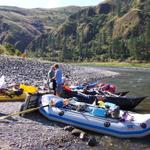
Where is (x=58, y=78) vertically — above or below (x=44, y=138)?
above

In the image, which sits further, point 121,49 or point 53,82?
point 121,49

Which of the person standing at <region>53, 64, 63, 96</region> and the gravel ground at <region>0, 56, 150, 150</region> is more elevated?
the person standing at <region>53, 64, 63, 96</region>

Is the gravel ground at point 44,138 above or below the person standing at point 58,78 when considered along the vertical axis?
Answer: below

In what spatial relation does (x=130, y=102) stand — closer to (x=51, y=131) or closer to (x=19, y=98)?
(x=19, y=98)

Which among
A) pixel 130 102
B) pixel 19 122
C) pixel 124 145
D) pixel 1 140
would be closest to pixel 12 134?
pixel 1 140

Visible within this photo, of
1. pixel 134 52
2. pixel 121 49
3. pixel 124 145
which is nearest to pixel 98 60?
pixel 121 49

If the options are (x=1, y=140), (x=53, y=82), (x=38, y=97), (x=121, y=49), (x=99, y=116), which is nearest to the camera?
(x=1, y=140)

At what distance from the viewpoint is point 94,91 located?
32.5 metres

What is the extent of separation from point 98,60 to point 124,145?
6803 inches

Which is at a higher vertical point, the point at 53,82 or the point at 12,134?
the point at 53,82

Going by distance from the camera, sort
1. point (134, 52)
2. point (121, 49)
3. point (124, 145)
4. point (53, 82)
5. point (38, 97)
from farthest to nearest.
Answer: point (121, 49)
point (134, 52)
point (53, 82)
point (38, 97)
point (124, 145)

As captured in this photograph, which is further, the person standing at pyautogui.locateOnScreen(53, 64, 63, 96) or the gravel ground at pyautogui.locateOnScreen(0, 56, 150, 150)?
the person standing at pyautogui.locateOnScreen(53, 64, 63, 96)

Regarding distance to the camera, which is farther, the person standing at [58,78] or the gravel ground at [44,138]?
the person standing at [58,78]

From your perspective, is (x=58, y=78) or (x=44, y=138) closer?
(x=44, y=138)
